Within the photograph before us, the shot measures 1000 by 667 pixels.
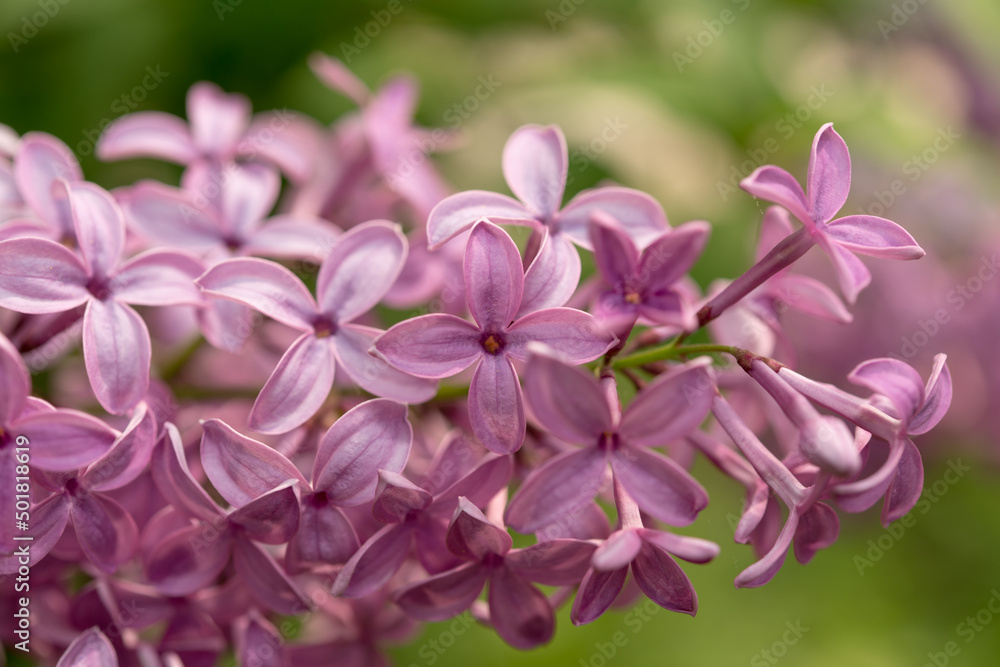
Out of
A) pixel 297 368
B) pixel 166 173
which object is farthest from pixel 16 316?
pixel 166 173

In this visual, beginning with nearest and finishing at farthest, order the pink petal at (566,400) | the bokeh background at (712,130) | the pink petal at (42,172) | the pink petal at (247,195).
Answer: the pink petal at (566,400), the pink petal at (42,172), the pink petal at (247,195), the bokeh background at (712,130)

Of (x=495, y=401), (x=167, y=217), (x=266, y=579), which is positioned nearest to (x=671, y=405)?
(x=495, y=401)

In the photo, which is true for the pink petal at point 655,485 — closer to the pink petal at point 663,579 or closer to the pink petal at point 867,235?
the pink petal at point 663,579

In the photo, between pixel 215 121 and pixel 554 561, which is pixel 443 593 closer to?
pixel 554 561

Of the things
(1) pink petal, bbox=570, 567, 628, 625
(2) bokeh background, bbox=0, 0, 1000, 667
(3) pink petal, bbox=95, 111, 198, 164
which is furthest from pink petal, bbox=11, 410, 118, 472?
(2) bokeh background, bbox=0, 0, 1000, 667

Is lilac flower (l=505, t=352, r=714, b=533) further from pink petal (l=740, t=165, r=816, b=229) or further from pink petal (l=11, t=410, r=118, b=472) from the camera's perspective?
pink petal (l=11, t=410, r=118, b=472)

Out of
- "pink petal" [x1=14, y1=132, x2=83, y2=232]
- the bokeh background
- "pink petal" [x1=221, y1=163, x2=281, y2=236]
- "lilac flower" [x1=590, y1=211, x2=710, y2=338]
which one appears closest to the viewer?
"lilac flower" [x1=590, y1=211, x2=710, y2=338]

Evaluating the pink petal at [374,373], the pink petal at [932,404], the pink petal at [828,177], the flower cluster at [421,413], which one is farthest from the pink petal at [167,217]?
the pink petal at [932,404]
